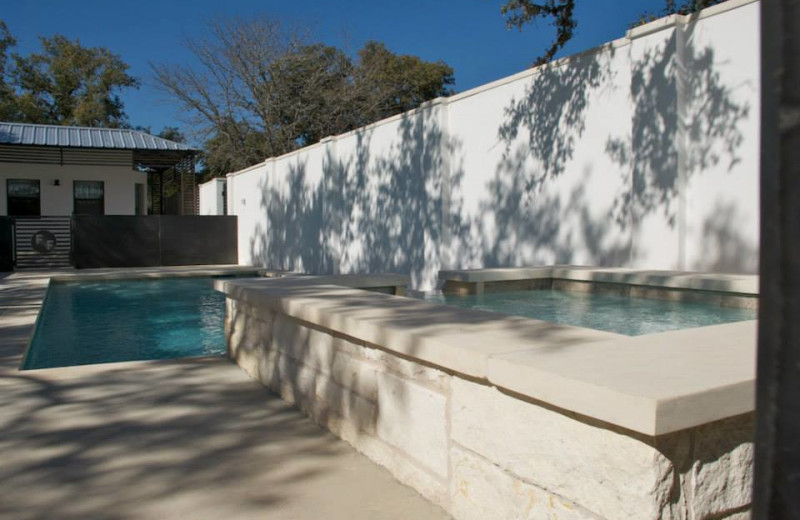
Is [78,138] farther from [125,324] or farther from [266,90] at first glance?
[125,324]

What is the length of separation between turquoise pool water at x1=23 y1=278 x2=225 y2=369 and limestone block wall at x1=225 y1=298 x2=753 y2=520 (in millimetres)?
3314

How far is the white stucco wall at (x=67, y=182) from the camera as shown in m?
22.5

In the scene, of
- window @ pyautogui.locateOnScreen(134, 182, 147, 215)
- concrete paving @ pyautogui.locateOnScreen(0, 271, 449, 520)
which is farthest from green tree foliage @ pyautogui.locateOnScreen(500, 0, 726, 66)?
window @ pyautogui.locateOnScreen(134, 182, 147, 215)

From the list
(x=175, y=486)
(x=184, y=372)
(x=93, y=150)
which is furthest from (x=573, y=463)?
(x=93, y=150)

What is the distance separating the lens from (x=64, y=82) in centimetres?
3728

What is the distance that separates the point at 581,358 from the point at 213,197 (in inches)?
1017

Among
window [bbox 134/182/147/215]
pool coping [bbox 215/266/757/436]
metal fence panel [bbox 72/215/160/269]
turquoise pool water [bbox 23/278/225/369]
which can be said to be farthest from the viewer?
window [bbox 134/182/147/215]

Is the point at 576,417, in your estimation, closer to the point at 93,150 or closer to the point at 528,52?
the point at 528,52

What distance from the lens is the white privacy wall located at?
7711mm

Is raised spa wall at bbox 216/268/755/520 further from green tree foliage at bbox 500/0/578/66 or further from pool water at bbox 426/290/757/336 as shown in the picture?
green tree foliage at bbox 500/0/578/66

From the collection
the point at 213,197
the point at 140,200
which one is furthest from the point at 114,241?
the point at 140,200

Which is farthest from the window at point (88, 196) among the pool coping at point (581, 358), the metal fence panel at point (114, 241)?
the pool coping at point (581, 358)

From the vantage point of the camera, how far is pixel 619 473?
1727 mm

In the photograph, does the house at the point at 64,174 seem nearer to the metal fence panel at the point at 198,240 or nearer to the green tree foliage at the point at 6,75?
the metal fence panel at the point at 198,240
